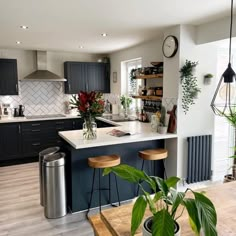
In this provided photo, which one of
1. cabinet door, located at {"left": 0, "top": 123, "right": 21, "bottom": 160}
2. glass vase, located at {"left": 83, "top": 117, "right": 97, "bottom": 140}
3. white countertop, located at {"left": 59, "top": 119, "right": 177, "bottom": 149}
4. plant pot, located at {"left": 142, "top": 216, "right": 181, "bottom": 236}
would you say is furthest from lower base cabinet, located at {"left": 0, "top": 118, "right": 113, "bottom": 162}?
plant pot, located at {"left": 142, "top": 216, "right": 181, "bottom": 236}

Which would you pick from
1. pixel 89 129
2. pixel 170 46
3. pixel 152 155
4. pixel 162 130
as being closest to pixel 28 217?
pixel 89 129

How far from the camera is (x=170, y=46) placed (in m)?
3.51

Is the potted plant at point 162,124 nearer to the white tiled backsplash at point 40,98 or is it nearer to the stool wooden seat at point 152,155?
the stool wooden seat at point 152,155

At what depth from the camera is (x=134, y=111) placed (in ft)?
17.5

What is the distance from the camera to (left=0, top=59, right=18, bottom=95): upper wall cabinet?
16.8ft

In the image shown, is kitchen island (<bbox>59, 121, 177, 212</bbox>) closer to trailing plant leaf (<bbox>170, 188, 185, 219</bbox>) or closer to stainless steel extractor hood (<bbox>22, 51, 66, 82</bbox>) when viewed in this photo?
trailing plant leaf (<bbox>170, 188, 185, 219</bbox>)

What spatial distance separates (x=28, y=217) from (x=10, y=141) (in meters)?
2.42

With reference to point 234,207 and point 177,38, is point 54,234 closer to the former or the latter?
point 234,207

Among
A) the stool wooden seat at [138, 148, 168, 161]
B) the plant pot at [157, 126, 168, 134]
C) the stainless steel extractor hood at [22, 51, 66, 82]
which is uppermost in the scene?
the stainless steel extractor hood at [22, 51, 66, 82]

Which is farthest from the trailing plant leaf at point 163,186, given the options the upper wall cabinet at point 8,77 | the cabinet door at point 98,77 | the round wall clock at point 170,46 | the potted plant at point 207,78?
the cabinet door at point 98,77

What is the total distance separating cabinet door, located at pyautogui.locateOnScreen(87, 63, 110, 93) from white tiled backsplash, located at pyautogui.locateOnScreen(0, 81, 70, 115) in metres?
0.70

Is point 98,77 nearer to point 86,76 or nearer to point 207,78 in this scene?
point 86,76

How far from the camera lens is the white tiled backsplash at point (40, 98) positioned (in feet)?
18.4

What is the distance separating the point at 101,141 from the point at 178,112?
1.24 metres
